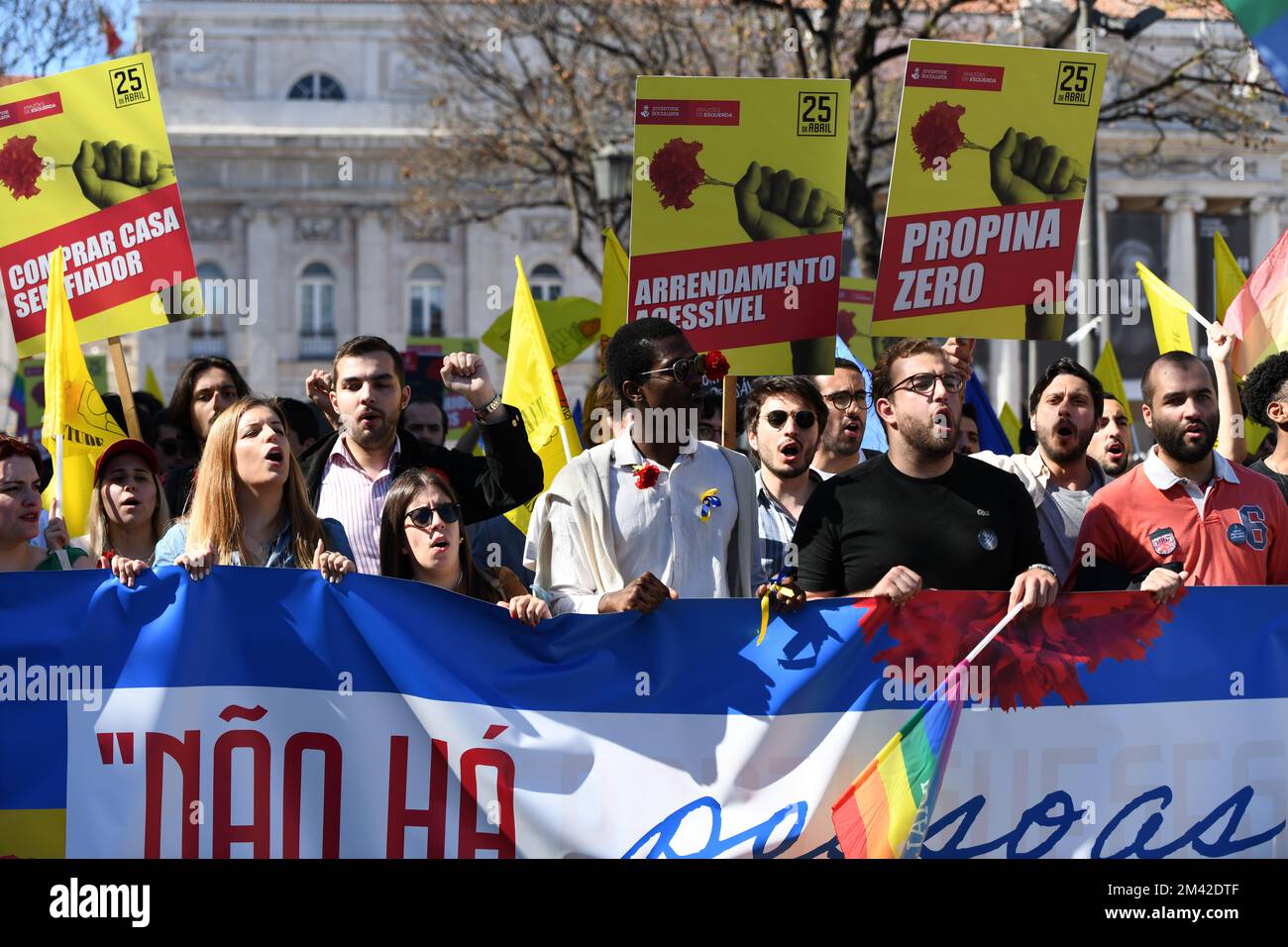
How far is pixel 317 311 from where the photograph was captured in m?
52.1

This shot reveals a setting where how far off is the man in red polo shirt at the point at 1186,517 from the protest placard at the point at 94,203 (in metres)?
3.60

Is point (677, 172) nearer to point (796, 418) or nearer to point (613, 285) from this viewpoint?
point (796, 418)

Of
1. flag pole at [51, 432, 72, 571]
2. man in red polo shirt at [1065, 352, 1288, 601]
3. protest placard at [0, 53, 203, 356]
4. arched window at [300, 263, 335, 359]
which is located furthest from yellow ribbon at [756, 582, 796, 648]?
arched window at [300, 263, 335, 359]

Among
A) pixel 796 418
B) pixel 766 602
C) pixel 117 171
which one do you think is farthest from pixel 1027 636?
pixel 117 171

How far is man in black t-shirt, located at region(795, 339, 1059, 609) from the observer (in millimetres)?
4918

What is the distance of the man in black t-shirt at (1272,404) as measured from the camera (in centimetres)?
616

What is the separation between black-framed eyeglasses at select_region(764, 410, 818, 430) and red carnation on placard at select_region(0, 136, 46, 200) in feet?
10.1

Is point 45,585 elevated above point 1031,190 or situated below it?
below

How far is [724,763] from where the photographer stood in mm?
4898

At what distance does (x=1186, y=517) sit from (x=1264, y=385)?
4.79ft
